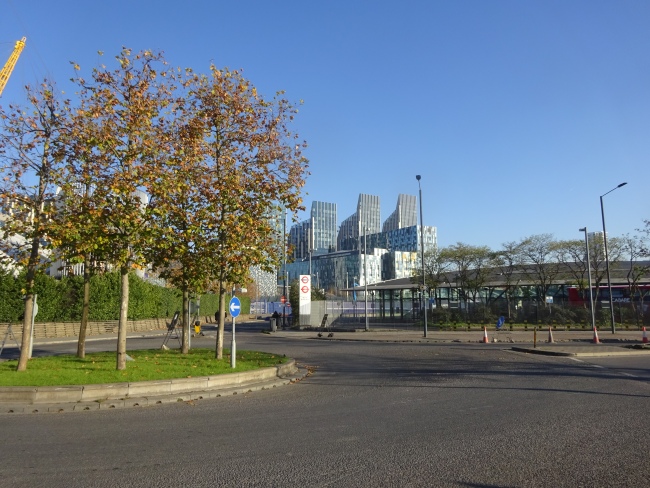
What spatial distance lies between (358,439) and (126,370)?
26.5 feet

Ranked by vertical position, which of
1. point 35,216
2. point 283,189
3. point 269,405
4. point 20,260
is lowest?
point 269,405

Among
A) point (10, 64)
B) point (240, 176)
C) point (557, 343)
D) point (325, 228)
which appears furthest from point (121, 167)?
point (325, 228)

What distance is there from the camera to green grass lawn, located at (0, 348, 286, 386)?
12.4 metres

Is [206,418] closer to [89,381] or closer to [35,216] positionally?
[89,381]

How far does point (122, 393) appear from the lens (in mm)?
11750

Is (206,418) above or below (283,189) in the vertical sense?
below

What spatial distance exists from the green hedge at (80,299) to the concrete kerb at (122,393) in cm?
1841

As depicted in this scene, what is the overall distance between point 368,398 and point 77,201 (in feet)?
28.7

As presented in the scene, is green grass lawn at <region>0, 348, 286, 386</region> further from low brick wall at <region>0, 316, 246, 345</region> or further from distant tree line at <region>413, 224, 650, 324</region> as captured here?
distant tree line at <region>413, 224, 650, 324</region>

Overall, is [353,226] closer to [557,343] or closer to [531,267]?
[531,267]

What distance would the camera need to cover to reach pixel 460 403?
35.7 ft

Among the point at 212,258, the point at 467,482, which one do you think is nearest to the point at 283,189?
the point at 212,258

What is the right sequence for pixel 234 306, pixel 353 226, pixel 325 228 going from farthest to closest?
pixel 353 226 → pixel 325 228 → pixel 234 306

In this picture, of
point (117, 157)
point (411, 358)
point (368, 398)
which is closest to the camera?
point (368, 398)
